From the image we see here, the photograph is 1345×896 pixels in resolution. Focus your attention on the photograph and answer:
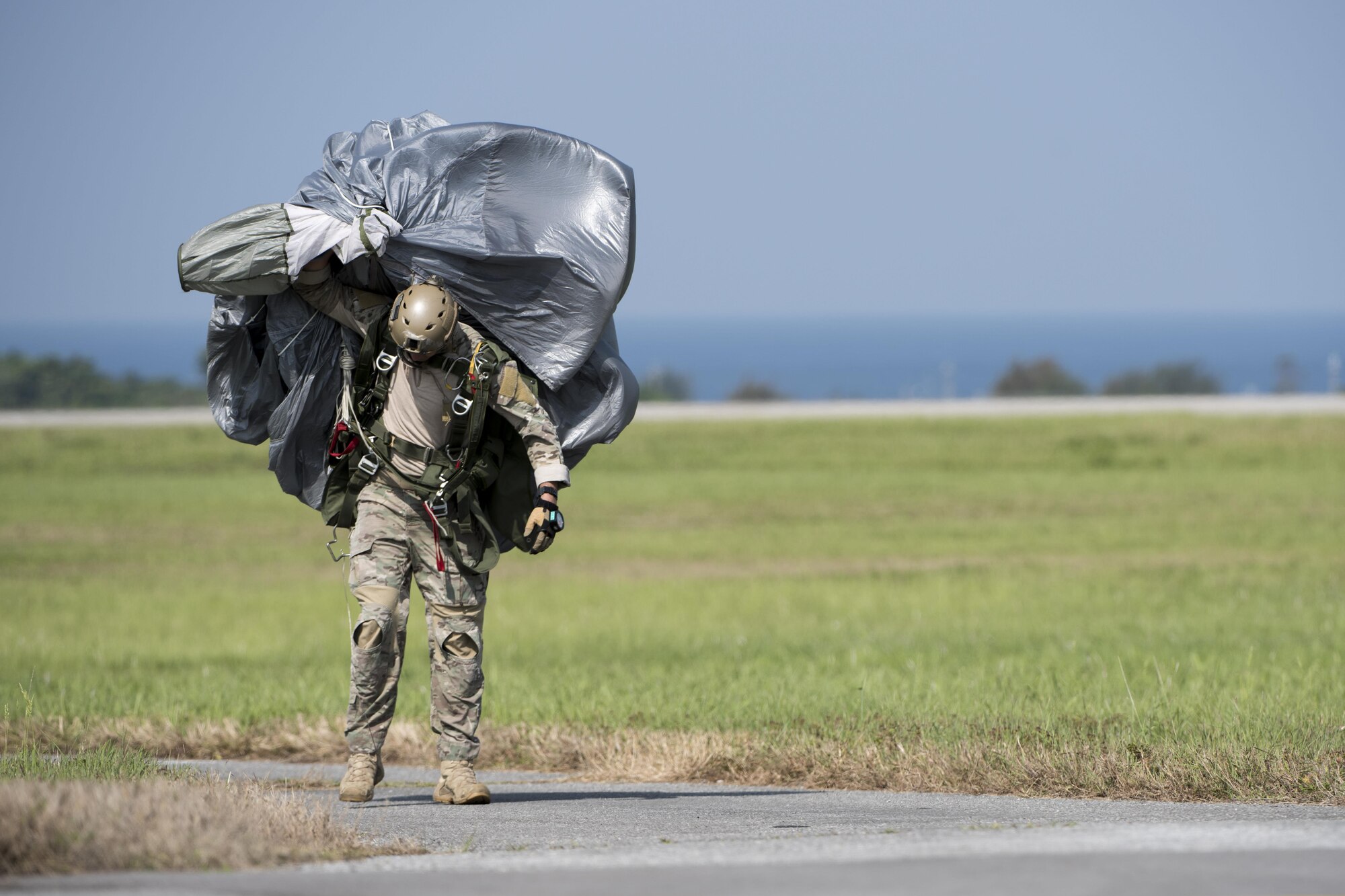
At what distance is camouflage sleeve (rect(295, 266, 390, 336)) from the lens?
708cm

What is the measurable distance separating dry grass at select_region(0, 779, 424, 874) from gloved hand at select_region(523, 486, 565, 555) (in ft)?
6.34

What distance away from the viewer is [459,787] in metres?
6.78

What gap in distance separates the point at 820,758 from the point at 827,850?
94.9 inches

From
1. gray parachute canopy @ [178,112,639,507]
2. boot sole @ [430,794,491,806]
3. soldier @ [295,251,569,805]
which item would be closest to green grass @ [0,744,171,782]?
soldier @ [295,251,569,805]

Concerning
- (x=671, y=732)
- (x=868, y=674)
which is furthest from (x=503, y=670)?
(x=671, y=732)

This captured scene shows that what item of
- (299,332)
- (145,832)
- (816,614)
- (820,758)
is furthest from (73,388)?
(145,832)

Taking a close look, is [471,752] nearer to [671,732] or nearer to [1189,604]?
[671,732]

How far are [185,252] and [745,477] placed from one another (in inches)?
911

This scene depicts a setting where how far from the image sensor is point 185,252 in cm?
674

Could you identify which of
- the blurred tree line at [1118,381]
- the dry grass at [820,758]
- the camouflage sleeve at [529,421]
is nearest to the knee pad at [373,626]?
the camouflage sleeve at [529,421]

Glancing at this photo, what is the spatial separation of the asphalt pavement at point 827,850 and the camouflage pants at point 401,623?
1.42 feet

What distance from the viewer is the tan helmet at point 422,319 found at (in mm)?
6801

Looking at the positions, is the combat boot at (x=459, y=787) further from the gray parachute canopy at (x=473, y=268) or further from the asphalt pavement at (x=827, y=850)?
the gray parachute canopy at (x=473, y=268)

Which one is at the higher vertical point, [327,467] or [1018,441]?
[327,467]
